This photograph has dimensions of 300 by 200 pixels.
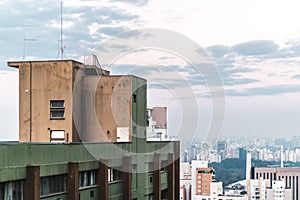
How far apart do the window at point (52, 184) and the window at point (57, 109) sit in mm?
2644

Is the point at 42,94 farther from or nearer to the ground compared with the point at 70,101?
farther from the ground

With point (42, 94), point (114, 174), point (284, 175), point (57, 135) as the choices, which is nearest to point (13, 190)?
point (114, 174)

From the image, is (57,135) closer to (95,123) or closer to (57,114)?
(57,114)

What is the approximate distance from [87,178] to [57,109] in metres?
2.05

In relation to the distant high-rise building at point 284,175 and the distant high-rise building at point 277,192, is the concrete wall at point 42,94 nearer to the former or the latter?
the distant high-rise building at point 277,192

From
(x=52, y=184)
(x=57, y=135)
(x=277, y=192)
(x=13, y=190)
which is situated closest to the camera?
(x=13, y=190)

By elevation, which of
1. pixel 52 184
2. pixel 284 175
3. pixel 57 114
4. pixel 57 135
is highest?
pixel 57 114

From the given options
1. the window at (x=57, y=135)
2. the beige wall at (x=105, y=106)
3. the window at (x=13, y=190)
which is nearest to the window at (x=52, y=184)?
the window at (x=13, y=190)

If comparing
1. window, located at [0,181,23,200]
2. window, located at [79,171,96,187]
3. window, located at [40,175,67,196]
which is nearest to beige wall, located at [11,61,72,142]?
window, located at [79,171,96,187]

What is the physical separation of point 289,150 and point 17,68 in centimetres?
8624

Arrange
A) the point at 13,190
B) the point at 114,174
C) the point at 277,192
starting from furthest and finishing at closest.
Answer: the point at 277,192 → the point at 114,174 → the point at 13,190

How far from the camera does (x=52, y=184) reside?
24.2 feet

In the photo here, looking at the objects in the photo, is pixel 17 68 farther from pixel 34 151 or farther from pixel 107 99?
pixel 34 151

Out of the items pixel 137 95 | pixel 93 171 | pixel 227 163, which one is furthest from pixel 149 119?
pixel 227 163
